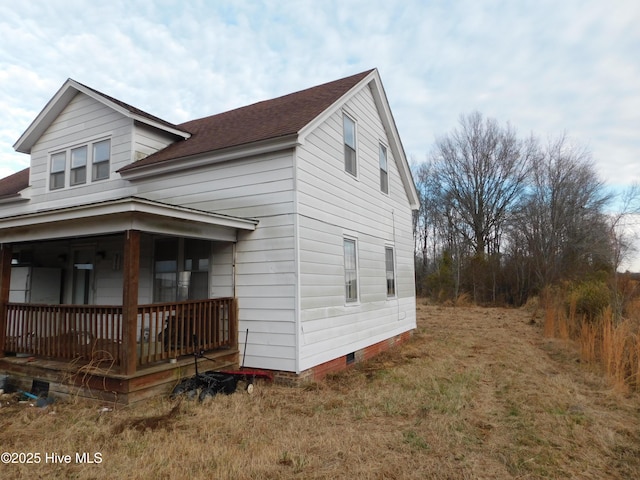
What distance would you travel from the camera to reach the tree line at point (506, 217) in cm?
2529

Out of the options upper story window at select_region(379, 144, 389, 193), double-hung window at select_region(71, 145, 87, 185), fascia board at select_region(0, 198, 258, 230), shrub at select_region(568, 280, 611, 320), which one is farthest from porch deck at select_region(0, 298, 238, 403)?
shrub at select_region(568, 280, 611, 320)

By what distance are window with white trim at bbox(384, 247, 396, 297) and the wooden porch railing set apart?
5.34 meters

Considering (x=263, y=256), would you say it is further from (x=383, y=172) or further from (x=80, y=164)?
(x=80, y=164)

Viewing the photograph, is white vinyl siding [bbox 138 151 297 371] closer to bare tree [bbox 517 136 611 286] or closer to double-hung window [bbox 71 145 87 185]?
double-hung window [bbox 71 145 87 185]

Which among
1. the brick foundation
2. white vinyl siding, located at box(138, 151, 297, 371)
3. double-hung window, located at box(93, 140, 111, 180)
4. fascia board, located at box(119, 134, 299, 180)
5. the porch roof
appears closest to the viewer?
the porch roof

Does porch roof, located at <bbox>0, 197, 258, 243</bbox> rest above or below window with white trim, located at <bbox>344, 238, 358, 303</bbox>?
above

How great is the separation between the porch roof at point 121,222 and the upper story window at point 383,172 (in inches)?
210

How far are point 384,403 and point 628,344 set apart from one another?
5.64 meters

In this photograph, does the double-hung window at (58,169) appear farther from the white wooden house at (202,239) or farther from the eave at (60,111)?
the eave at (60,111)

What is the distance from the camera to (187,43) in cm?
1129

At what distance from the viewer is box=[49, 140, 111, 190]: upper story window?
9.64 m

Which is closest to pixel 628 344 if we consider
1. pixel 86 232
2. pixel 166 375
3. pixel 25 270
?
pixel 166 375

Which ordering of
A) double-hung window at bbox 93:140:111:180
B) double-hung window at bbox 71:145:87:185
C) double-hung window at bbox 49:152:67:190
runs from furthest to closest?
double-hung window at bbox 49:152:67:190 → double-hung window at bbox 71:145:87:185 → double-hung window at bbox 93:140:111:180

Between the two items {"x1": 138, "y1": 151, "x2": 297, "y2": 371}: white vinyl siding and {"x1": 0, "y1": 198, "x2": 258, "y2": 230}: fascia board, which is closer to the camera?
{"x1": 0, "y1": 198, "x2": 258, "y2": 230}: fascia board
